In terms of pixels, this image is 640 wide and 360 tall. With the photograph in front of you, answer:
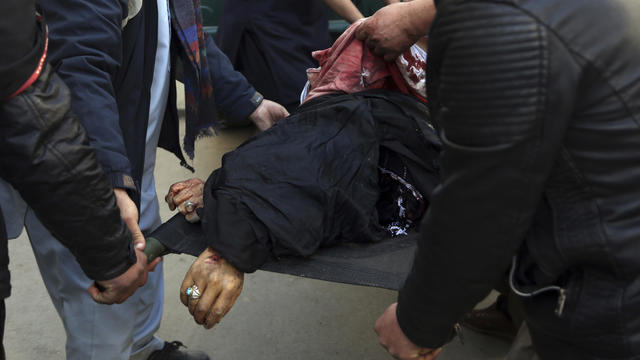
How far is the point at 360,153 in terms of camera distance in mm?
1707

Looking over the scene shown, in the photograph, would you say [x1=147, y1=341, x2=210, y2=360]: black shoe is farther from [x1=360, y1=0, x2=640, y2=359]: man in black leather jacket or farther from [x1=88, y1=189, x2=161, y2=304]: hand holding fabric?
[x1=360, y1=0, x2=640, y2=359]: man in black leather jacket

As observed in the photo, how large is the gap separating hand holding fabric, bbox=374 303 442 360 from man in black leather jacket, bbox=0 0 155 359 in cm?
67

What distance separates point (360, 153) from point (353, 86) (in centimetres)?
32

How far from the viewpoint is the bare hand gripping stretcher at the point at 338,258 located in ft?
4.86

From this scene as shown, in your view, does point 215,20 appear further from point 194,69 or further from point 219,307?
point 219,307

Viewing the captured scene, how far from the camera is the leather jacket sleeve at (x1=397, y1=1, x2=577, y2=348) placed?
2.74 ft

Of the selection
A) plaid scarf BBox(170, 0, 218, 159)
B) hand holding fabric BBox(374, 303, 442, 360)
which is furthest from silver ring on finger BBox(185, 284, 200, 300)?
plaid scarf BBox(170, 0, 218, 159)

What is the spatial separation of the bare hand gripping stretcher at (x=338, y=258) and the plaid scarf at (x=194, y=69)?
0.50 metres

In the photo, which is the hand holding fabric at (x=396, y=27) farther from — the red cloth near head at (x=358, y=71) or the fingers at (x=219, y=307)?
the fingers at (x=219, y=307)

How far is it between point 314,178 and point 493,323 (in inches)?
49.5

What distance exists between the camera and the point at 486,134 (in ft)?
2.86

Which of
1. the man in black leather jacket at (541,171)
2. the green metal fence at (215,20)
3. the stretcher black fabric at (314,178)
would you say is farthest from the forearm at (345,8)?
the man in black leather jacket at (541,171)

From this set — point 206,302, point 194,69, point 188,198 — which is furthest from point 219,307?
point 194,69

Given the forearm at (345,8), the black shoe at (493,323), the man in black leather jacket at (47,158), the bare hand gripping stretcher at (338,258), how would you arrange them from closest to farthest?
the man in black leather jacket at (47,158) → the bare hand gripping stretcher at (338,258) → the black shoe at (493,323) → the forearm at (345,8)
